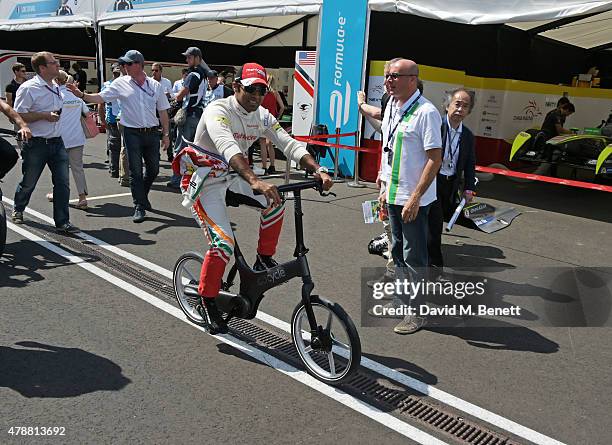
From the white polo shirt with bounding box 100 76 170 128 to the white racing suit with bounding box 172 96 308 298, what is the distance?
3682mm

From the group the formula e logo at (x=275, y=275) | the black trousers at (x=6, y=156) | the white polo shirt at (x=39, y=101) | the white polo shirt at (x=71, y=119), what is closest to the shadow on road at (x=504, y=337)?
the formula e logo at (x=275, y=275)

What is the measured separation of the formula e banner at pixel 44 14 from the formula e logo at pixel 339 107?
8931 millimetres

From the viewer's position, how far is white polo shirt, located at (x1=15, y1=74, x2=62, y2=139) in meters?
5.95

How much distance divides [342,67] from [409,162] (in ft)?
22.8

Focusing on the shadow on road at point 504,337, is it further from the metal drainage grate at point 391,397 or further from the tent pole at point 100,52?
the tent pole at point 100,52

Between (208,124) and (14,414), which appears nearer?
(14,414)

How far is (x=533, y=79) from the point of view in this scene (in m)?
15.5

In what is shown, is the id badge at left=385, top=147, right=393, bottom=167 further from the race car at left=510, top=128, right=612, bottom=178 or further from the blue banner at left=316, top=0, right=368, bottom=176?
the race car at left=510, top=128, right=612, bottom=178

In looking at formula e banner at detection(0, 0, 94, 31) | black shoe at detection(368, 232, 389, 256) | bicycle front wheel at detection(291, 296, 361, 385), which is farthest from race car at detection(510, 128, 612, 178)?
formula e banner at detection(0, 0, 94, 31)

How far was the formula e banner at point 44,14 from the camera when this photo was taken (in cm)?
1596

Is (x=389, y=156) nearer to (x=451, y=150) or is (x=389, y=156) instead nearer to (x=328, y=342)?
(x=451, y=150)

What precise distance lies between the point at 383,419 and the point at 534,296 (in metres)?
2.69

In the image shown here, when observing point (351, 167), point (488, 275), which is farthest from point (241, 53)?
point (488, 275)

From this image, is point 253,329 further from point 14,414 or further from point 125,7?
point 125,7
